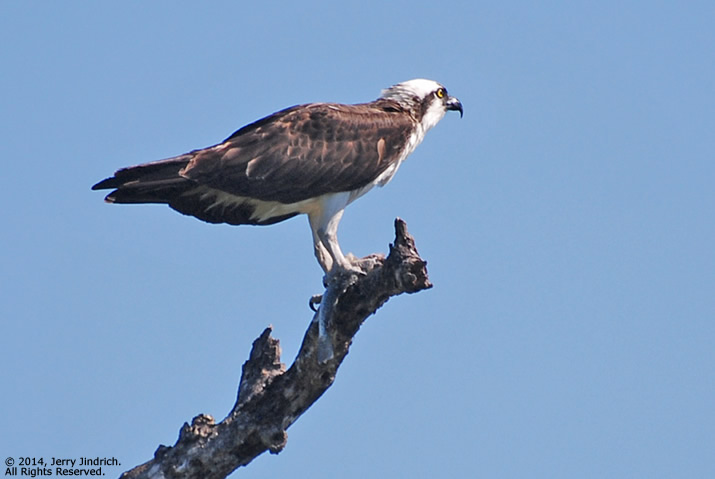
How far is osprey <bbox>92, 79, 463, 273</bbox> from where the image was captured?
8.51 m

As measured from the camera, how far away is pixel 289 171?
29.2 feet

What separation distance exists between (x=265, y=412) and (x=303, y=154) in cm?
267

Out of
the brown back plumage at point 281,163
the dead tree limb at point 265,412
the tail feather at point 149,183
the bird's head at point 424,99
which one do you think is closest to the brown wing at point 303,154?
the brown back plumage at point 281,163

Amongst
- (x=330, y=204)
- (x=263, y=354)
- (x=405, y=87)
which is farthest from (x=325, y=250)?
(x=405, y=87)

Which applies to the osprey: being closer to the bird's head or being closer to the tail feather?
the tail feather

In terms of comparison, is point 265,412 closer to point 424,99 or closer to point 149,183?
point 149,183

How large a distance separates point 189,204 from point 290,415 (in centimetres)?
246

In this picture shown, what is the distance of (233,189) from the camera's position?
8.71 meters

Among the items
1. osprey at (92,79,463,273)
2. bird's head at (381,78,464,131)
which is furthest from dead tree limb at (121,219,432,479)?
bird's head at (381,78,464,131)

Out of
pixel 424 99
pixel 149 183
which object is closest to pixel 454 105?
pixel 424 99

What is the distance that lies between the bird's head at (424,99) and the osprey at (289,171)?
38cm

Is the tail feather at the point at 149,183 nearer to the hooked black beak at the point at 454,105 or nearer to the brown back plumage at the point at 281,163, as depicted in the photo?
the brown back plumage at the point at 281,163

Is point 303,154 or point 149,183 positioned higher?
point 303,154

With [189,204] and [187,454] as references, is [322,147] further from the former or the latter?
[187,454]
